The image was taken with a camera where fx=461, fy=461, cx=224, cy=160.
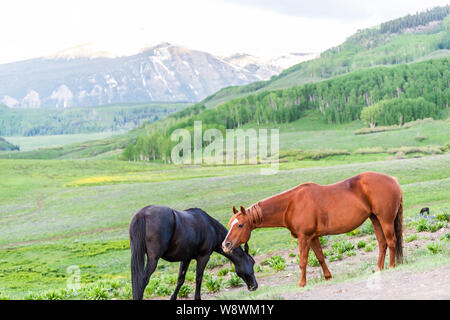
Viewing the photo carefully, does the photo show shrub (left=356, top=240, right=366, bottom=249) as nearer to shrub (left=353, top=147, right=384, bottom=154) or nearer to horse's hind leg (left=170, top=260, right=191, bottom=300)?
horse's hind leg (left=170, top=260, right=191, bottom=300)

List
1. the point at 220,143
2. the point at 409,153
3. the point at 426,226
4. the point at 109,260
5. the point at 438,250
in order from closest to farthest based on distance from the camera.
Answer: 1. the point at 438,250
2. the point at 426,226
3. the point at 109,260
4. the point at 409,153
5. the point at 220,143

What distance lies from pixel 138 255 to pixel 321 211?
5.09 meters

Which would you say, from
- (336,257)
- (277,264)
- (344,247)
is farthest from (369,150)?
(277,264)

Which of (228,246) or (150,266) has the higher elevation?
(228,246)

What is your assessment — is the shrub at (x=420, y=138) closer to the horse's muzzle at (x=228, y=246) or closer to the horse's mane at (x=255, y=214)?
the horse's mane at (x=255, y=214)

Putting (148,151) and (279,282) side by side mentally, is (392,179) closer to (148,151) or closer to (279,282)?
(279,282)

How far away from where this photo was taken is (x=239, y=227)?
12.5m

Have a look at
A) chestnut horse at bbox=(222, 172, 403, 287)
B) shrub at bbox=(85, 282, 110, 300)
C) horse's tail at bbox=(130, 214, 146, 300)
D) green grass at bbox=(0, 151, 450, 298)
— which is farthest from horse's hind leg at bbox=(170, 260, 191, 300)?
green grass at bbox=(0, 151, 450, 298)

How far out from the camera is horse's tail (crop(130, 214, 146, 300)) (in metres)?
12.3

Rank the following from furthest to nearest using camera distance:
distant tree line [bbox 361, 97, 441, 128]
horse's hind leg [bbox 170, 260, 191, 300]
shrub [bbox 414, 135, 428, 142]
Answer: distant tree line [bbox 361, 97, 441, 128] → shrub [bbox 414, 135, 428, 142] → horse's hind leg [bbox 170, 260, 191, 300]

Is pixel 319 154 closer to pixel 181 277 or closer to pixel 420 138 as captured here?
pixel 420 138

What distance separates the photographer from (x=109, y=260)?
3297 centimetres
